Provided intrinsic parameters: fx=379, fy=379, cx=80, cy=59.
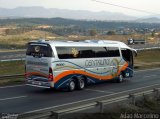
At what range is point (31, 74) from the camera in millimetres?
20656

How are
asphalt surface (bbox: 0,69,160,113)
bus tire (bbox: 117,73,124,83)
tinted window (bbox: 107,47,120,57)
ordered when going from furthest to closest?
bus tire (bbox: 117,73,124,83)
tinted window (bbox: 107,47,120,57)
asphalt surface (bbox: 0,69,160,113)

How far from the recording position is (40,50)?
20.3 metres

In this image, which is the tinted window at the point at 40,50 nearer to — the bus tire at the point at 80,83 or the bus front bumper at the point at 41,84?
the bus front bumper at the point at 41,84

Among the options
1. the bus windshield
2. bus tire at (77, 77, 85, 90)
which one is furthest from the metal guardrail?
the bus windshield

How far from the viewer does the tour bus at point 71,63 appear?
20.1 m

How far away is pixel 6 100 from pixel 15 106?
188 centimetres

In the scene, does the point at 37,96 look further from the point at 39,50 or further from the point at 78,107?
the point at 78,107

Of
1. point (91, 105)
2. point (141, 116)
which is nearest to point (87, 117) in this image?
point (91, 105)

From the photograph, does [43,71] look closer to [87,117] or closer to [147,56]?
[87,117]

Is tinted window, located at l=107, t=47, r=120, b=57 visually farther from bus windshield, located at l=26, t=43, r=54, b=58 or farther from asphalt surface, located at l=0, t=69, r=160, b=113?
bus windshield, located at l=26, t=43, r=54, b=58

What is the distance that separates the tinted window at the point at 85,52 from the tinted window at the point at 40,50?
1.91 feet

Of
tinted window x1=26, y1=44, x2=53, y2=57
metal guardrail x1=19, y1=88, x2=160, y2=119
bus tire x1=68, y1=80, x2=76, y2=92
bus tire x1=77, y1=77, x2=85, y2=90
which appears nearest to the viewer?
metal guardrail x1=19, y1=88, x2=160, y2=119

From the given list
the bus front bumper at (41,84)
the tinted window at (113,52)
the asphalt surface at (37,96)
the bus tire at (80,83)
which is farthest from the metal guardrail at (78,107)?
the tinted window at (113,52)

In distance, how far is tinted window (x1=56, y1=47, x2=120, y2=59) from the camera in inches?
818
